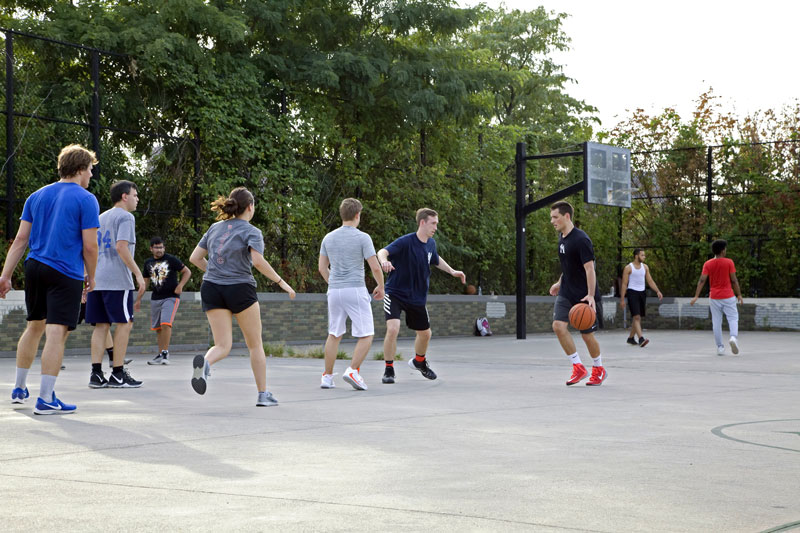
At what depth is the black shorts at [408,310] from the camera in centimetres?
1148

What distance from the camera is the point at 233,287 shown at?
28.1 ft

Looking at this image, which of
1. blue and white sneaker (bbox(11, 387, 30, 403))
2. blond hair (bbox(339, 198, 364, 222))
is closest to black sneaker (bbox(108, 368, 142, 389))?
blue and white sneaker (bbox(11, 387, 30, 403))

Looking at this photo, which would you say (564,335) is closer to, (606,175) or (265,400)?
(265,400)

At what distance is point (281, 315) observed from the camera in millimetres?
20812

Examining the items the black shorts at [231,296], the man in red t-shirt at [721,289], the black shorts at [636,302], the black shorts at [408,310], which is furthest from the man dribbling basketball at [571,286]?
the black shorts at [636,302]

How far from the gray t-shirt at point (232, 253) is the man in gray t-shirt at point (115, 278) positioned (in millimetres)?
1414

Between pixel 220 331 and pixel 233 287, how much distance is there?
372mm

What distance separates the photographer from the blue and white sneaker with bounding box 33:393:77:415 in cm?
791

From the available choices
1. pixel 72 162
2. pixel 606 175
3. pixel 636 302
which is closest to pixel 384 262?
pixel 72 162

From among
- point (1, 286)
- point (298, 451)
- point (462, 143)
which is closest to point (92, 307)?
point (1, 286)

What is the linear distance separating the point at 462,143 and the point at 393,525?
2215 centimetres

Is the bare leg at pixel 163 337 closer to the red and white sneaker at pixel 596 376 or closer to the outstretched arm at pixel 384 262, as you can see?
the outstretched arm at pixel 384 262

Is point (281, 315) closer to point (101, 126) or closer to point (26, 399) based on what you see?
point (101, 126)

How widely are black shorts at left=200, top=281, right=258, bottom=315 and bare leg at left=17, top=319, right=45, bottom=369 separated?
49.2 inches
